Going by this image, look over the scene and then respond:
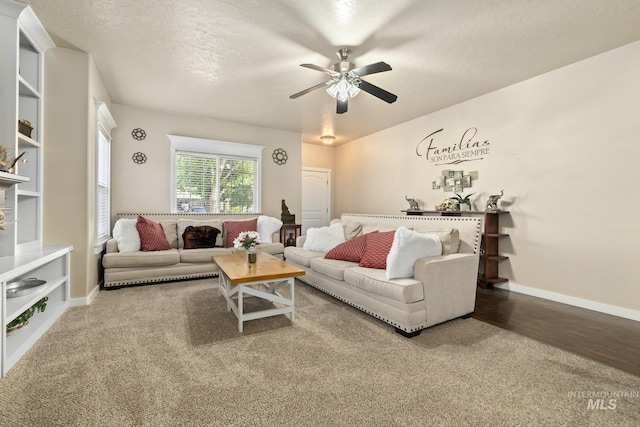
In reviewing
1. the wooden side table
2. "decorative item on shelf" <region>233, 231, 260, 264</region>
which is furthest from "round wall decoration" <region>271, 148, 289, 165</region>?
"decorative item on shelf" <region>233, 231, 260, 264</region>

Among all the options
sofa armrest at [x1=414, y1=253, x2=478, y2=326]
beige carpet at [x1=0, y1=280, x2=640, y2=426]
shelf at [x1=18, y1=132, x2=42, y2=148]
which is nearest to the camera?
beige carpet at [x1=0, y1=280, x2=640, y2=426]

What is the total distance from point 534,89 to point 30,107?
18.3 feet

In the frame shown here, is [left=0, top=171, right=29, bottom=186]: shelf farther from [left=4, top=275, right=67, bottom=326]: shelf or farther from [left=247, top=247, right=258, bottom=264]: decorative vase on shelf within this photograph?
[left=247, top=247, right=258, bottom=264]: decorative vase on shelf

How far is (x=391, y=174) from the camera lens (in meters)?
5.81

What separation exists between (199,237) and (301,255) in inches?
68.9

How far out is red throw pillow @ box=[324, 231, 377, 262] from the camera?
3.33m

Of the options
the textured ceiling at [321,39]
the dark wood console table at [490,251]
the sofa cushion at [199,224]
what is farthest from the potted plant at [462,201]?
the sofa cushion at [199,224]

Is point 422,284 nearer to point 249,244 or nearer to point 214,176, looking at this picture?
point 249,244

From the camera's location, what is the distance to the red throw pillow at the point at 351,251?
3.33 meters

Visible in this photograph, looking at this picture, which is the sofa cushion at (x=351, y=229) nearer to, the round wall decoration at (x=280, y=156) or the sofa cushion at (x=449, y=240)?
the sofa cushion at (x=449, y=240)

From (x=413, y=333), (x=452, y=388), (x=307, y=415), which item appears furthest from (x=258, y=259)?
(x=452, y=388)

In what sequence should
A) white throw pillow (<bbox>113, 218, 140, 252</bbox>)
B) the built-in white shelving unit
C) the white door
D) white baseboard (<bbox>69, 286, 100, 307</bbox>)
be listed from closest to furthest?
the built-in white shelving unit < white baseboard (<bbox>69, 286, 100, 307</bbox>) < white throw pillow (<bbox>113, 218, 140, 252</bbox>) < the white door

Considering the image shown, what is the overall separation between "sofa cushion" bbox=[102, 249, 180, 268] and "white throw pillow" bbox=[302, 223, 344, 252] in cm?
188

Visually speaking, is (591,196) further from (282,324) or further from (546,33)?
(282,324)
